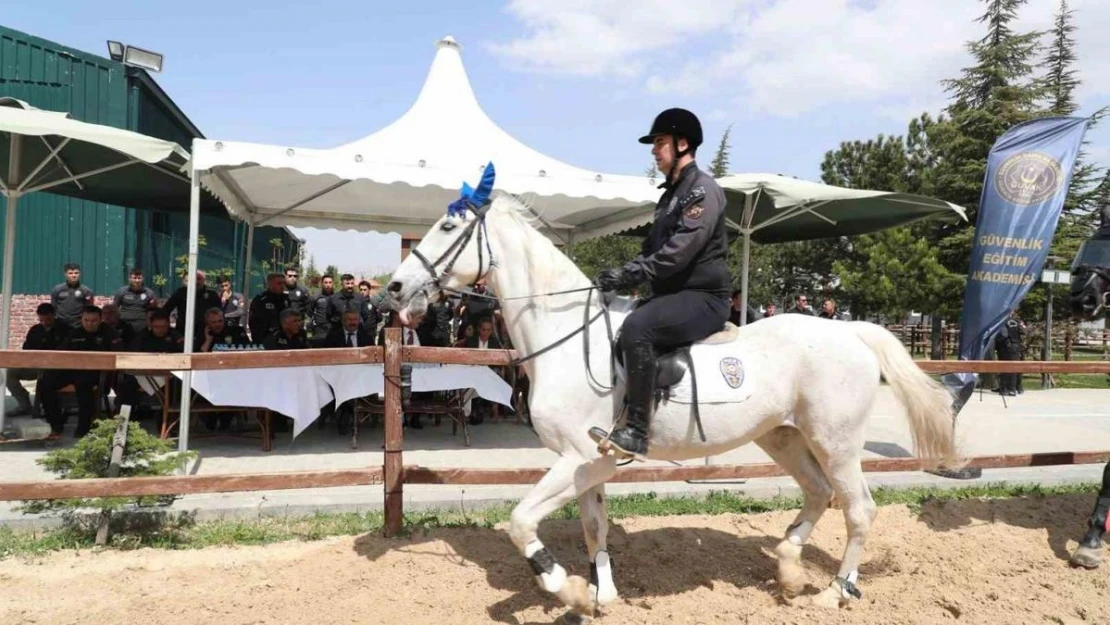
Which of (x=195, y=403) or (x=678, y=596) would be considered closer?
(x=678, y=596)

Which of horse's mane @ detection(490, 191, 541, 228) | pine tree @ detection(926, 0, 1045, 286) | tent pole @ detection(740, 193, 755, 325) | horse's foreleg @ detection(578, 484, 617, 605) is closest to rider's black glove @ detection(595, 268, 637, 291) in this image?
horse's mane @ detection(490, 191, 541, 228)

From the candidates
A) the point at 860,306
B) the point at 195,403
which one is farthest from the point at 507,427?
the point at 860,306

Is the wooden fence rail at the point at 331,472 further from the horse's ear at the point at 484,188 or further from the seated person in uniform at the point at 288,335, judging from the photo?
the seated person in uniform at the point at 288,335

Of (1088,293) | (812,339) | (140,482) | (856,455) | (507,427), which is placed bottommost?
(507,427)

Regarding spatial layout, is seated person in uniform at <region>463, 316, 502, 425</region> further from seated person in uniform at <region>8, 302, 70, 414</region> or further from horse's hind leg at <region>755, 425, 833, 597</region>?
horse's hind leg at <region>755, 425, 833, 597</region>

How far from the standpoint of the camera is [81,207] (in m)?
13.3

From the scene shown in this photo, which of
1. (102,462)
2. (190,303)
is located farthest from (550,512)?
(190,303)

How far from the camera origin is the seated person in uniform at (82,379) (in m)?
7.50

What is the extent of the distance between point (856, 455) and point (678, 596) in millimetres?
1362

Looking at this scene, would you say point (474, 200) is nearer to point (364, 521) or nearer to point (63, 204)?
point (364, 521)

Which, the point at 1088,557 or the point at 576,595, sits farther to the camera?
Answer: the point at 1088,557

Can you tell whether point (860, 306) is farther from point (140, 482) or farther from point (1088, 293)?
point (140, 482)

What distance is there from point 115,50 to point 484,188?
595 inches

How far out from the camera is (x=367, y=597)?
3.83 meters
